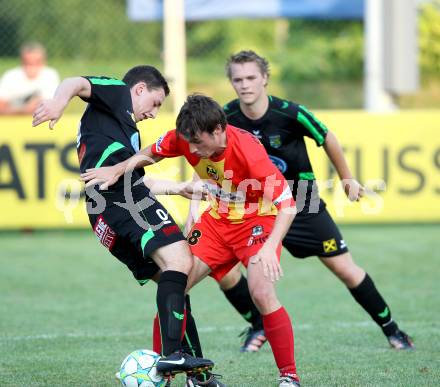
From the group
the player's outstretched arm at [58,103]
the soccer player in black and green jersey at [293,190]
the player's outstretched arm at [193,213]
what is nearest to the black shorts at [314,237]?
the soccer player in black and green jersey at [293,190]

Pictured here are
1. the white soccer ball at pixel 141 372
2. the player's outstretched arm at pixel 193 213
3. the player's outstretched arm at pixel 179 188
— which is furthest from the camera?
the player's outstretched arm at pixel 193 213

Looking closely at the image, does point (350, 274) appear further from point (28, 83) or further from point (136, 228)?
point (28, 83)

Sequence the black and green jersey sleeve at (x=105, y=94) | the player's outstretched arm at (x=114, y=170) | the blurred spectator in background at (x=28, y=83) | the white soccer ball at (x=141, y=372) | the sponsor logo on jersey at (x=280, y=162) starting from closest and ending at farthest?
the white soccer ball at (x=141, y=372) < the player's outstretched arm at (x=114, y=170) < the black and green jersey sleeve at (x=105, y=94) < the sponsor logo on jersey at (x=280, y=162) < the blurred spectator in background at (x=28, y=83)

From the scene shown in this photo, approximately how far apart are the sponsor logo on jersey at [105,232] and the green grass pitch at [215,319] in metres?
0.74

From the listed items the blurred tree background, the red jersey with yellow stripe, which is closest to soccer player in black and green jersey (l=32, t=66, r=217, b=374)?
the red jersey with yellow stripe

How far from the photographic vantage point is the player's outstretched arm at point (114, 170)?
4848mm

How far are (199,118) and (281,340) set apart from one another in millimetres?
1199

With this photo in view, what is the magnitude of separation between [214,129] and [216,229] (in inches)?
27.5

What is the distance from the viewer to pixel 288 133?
6.03 m

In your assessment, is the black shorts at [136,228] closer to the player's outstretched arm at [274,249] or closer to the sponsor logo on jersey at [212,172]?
the sponsor logo on jersey at [212,172]

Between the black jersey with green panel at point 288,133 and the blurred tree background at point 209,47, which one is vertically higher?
the blurred tree background at point 209,47

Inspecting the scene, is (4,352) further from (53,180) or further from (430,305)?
(53,180)

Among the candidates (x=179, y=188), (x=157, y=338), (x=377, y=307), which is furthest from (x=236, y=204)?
(x=377, y=307)

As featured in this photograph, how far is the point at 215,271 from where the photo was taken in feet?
16.9
